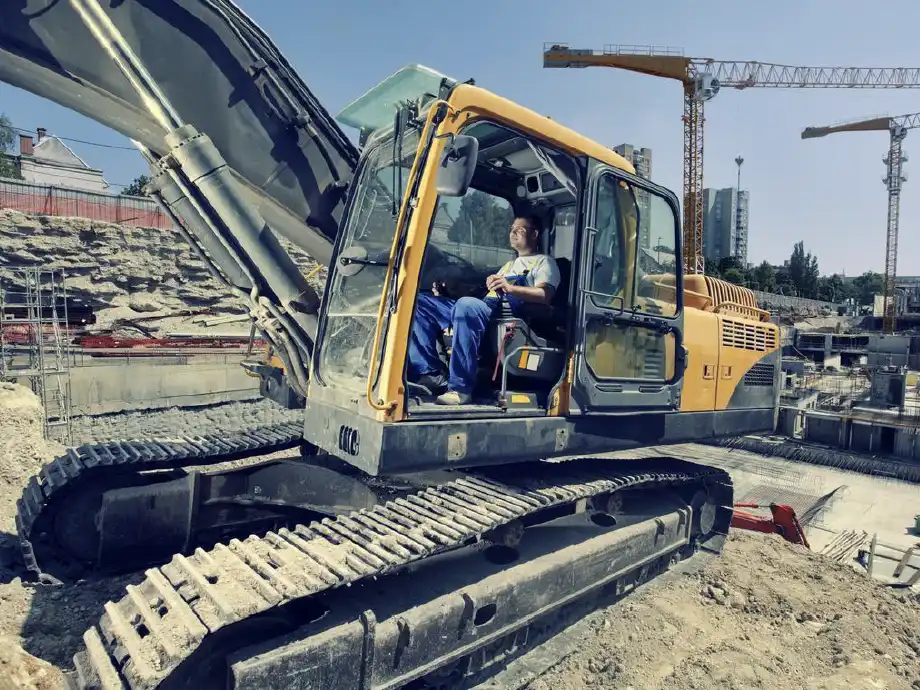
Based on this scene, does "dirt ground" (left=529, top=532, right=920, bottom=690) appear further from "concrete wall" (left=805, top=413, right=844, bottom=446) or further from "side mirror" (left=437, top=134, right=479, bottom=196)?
"concrete wall" (left=805, top=413, right=844, bottom=446)

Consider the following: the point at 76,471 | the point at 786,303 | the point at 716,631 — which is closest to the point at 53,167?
the point at 76,471

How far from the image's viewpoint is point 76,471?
12.8 feet

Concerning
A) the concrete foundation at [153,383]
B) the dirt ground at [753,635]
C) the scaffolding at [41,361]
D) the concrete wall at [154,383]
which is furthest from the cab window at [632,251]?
the concrete wall at [154,383]

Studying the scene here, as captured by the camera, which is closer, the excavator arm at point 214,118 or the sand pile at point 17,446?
the excavator arm at point 214,118

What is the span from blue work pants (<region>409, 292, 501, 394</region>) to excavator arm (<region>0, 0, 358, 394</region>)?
2.18 ft

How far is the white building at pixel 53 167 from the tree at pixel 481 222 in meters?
32.0

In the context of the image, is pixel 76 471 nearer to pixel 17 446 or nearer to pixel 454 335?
pixel 454 335

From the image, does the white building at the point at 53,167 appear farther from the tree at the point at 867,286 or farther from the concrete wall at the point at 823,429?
the tree at the point at 867,286

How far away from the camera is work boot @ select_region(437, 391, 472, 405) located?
3225mm

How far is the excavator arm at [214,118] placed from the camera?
3.28 meters

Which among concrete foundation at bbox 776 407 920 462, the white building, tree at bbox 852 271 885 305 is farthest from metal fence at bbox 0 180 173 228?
tree at bbox 852 271 885 305

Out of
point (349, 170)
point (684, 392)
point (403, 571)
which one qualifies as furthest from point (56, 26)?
point (684, 392)

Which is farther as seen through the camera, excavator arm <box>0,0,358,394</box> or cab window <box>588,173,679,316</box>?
cab window <box>588,173,679,316</box>

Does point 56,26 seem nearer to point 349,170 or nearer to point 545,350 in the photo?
point 349,170
